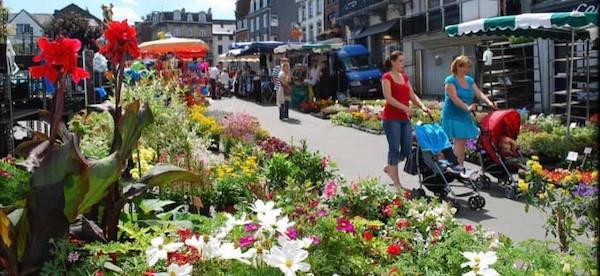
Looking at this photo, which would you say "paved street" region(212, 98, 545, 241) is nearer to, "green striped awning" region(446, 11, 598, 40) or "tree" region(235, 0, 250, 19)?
"green striped awning" region(446, 11, 598, 40)

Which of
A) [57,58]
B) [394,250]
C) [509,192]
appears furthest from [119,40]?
[509,192]

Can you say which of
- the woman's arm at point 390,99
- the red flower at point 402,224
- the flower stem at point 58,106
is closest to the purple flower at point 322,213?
the red flower at point 402,224

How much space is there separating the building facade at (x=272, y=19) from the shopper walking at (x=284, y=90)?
47548 millimetres

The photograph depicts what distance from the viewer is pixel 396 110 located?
7.39m

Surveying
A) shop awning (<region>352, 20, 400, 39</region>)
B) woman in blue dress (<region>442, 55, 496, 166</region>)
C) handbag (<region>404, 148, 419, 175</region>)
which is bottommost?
handbag (<region>404, 148, 419, 175</region>)

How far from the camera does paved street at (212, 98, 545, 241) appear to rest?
622 cm

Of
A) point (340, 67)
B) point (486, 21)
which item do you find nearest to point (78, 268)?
point (486, 21)

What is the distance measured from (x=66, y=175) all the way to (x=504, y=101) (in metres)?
16.9

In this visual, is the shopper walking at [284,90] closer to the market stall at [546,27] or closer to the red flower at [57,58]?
the market stall at [546,27]

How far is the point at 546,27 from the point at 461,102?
131 inches

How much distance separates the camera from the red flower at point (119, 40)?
3771 millimetres

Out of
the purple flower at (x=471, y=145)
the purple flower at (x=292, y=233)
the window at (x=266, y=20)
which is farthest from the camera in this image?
the window at (x=266, y=20)

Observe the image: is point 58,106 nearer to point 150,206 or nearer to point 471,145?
point 150,206

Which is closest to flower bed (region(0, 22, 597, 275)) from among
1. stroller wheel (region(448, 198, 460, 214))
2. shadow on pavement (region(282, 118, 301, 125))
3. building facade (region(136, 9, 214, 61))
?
stroller wheel (region(448, 198, 460, 214))
